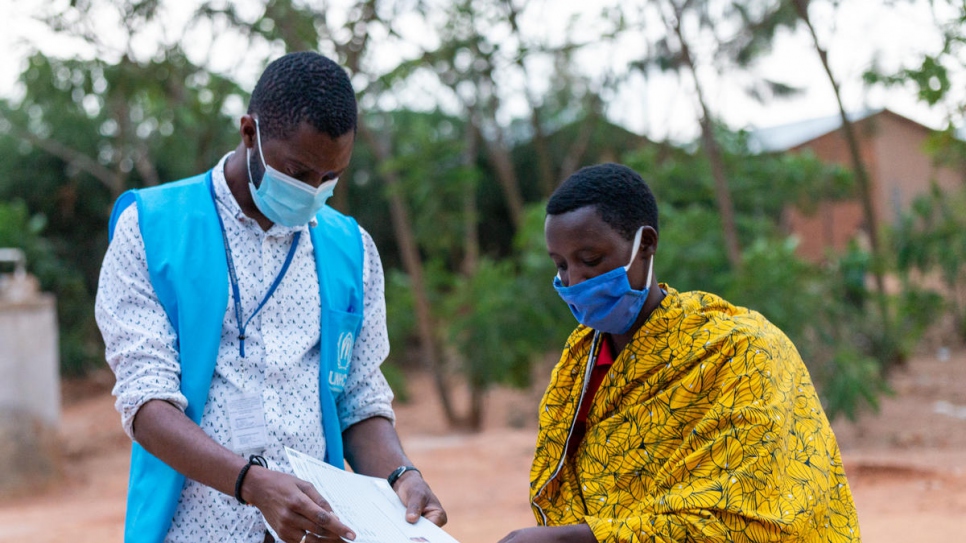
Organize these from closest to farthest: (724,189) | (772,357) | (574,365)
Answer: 1. (772,357)
2. (574,365)
3. (724,189)

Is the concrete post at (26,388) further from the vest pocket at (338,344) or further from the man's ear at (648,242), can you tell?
the man's ear at (648,242)

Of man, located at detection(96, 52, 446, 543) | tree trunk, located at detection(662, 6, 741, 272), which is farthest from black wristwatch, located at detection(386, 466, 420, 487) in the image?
tree trunk, located at detection(662, 6, 741, 272)

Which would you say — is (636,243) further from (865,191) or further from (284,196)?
(865,191)

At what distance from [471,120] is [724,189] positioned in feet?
19.4

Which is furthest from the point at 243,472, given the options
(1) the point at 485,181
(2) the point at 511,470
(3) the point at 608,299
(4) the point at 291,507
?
(1) the point at 485,181

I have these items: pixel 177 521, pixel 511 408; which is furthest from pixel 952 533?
pixel 511 408

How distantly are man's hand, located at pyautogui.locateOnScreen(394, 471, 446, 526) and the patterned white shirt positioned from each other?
21 cm

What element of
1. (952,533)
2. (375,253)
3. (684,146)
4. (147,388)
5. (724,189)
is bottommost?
(952,533)

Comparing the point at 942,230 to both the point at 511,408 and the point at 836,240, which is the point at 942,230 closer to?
the point at 511,408

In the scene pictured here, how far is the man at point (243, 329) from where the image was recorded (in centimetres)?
195

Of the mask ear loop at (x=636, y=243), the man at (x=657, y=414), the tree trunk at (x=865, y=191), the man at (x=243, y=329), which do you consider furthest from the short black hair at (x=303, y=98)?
the tree trunk at (x=865, y=191)

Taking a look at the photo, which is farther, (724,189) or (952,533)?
(724,189)

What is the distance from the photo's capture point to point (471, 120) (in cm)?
1466

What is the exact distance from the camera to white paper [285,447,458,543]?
1.90 meters
